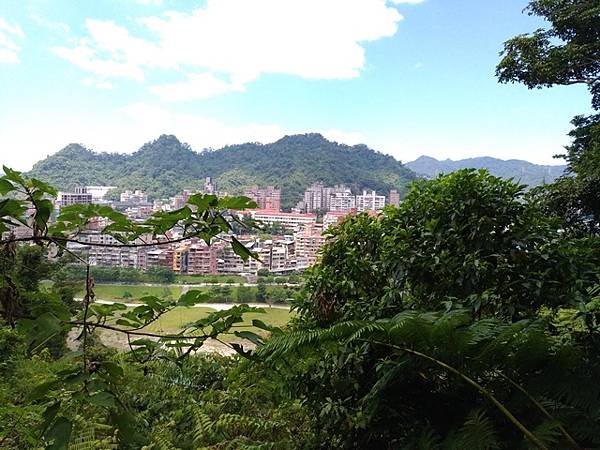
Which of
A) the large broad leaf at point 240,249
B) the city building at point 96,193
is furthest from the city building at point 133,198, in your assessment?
the large broad leaf at point 240,249

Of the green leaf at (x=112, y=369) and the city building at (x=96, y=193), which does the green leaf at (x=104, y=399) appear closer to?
the green leaf at (x=112, y=369)

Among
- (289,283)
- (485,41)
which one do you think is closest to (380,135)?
(485,41)

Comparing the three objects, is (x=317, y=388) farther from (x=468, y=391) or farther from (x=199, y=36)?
(x=199, y=36)

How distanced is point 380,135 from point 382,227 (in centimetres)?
497

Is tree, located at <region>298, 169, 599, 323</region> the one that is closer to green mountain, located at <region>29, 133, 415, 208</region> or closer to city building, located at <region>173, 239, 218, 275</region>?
city building, located at <region>173, 239, 218, 275</region>

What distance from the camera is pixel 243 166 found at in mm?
6367

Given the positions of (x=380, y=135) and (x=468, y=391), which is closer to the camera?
(x=468, y=391)

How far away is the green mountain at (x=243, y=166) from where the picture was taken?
393 cm

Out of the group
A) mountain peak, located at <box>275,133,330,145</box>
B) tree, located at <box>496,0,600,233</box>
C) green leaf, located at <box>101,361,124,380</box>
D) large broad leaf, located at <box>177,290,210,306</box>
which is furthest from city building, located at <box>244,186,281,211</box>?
mountain peak, located at <box>275,133,330,145</box>

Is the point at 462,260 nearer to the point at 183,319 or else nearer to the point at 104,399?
the point at 183,319

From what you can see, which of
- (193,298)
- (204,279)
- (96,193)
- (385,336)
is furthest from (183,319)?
(96,193)

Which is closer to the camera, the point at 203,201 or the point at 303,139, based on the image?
the point at 203,201

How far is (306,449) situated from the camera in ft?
4.84

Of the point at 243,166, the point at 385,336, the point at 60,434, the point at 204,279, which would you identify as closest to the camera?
the point at 60,434
